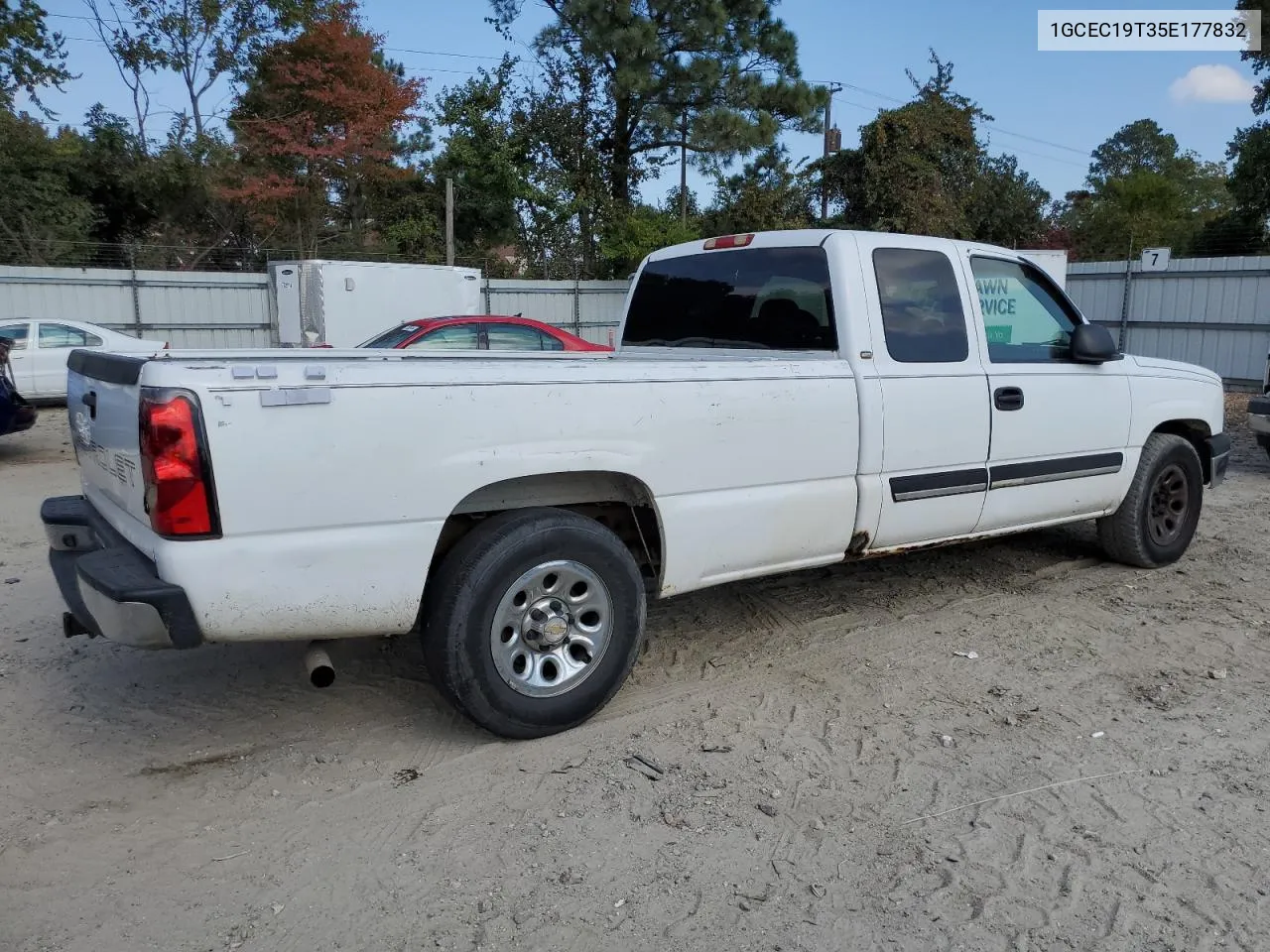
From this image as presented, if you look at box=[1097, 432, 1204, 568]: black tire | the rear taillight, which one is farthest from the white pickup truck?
box=[1097, 432, 1204, 568]: black tire

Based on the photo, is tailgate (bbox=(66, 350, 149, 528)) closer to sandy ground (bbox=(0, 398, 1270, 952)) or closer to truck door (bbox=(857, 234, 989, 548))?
sandy ground (bbox=(0, 398, 1270, 952))

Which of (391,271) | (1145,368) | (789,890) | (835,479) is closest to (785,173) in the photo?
(391,271)

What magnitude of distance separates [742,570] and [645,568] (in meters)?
0.45

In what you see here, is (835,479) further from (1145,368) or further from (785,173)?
(785,173)

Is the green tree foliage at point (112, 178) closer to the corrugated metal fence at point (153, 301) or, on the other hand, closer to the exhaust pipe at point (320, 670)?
the corrugated metal fence at point (153, 301)

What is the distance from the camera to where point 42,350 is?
Result: 14.4 metres

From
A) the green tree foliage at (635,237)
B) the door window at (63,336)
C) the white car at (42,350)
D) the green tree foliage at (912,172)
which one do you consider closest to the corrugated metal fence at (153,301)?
the door window at (63,336)

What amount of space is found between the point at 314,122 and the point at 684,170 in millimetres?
9432

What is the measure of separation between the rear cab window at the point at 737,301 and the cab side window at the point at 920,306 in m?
0.30

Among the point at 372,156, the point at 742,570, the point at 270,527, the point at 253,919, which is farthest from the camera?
the point at 372,156

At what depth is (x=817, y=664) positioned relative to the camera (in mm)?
4535

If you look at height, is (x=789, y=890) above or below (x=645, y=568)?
below

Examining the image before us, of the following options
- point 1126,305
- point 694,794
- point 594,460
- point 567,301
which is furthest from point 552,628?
point 567,301

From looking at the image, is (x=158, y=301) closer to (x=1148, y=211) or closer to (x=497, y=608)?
(x=497, y=608)
